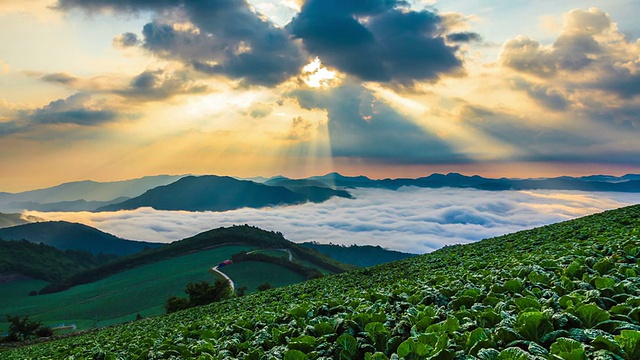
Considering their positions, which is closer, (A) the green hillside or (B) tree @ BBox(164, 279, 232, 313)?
(A) the green hillside

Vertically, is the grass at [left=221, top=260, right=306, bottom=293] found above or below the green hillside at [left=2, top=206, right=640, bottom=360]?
below

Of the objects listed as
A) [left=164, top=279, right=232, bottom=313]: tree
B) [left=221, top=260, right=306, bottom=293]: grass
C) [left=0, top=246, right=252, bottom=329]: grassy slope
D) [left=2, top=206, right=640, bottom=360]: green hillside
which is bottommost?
[left=0, top=246, right=252, bottom=329]: grassy slope

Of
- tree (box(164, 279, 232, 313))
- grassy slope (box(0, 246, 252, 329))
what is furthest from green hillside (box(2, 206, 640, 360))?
grassy slope (box(0, 246, 252, 329))

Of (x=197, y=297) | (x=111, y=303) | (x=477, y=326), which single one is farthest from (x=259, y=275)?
(x=477, y=326)

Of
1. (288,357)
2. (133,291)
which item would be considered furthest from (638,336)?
(133,291)

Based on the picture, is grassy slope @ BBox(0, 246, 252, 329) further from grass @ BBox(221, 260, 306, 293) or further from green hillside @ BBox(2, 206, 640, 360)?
green hillside @ BBox(2, 206, 640, 360)

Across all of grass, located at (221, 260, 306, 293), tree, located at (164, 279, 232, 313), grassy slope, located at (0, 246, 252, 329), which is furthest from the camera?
grass, located at (221, 260, 306, 293)

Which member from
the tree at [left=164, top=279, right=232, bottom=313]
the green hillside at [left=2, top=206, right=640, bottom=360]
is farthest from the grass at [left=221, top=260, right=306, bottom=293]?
the green hillside at [left=2, top=206, right=640, bottom=360]

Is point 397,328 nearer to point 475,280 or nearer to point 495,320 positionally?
point 495,320

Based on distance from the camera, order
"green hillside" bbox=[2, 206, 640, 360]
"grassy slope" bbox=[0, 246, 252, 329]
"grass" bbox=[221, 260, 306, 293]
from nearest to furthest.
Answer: "green hillside" bbox=[2, 206, 640, 360] < "grassy slope" bbox=[0, 246, 252, 329] < "grass" bbox=[221, 260, 306, 293]

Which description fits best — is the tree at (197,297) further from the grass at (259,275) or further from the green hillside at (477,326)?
the grass at (259,275)

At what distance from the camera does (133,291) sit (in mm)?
184375

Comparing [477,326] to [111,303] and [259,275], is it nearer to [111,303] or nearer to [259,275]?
[259,275]

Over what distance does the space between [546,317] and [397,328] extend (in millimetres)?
2331
